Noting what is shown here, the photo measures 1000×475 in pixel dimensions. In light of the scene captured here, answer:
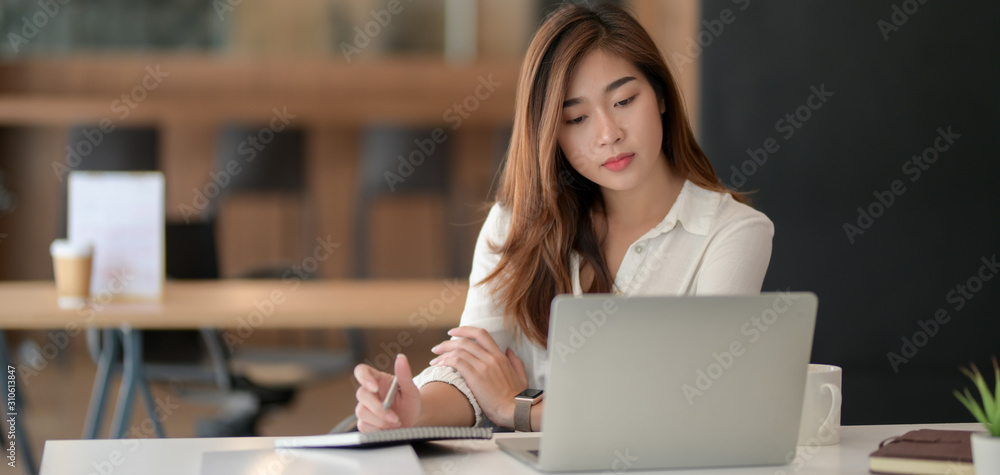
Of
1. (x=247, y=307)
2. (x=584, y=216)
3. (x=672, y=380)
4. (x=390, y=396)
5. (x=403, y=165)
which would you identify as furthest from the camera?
(x=403, y=165)

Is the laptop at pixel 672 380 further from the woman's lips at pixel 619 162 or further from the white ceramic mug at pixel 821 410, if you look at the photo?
the woman's lips at pixel 619 162

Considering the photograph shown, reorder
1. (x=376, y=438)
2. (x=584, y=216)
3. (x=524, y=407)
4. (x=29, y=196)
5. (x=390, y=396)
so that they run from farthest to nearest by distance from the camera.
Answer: (x=29, y=196) → (x=584, y=216) → (x=524, y=407) → (x=390, y=396) → (x=376, y=438)

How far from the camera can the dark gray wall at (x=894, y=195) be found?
1964mm

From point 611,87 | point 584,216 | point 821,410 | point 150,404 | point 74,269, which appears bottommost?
point 150,404

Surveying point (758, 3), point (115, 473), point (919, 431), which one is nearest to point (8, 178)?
point (758, 3)

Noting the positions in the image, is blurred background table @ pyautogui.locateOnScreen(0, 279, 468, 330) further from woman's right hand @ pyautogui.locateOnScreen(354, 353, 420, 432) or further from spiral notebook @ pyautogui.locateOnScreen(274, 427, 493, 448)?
spiral notebook @ pyautogui.locateOnScreen(274, 427, 493, 448)

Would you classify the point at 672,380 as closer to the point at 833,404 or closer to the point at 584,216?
the point at 833,404

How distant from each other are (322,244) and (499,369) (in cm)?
390

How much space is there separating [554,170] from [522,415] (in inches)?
16.0

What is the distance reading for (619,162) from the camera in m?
1.49

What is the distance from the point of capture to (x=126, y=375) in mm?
2711

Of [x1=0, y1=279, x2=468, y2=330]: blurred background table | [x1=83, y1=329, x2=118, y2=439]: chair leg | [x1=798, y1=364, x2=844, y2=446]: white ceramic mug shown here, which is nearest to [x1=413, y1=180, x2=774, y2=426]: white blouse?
[x1=798, y1=364, x2=844, y2=446]: white ceramic mug

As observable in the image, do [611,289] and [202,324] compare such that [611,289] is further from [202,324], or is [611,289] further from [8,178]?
[8,178]

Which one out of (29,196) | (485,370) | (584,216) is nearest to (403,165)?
(29,196)
